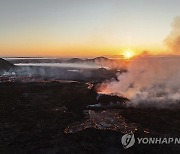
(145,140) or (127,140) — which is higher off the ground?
(127,140)

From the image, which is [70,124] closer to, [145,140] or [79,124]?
[79,124]

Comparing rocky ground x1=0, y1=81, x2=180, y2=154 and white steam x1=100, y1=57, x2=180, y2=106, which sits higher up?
white steam x1=100, y1=57, x2=180, y2=106

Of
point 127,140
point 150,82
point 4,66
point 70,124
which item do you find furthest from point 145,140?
point 4,66

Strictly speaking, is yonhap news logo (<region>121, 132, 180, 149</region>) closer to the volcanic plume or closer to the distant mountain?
the volcanic plume

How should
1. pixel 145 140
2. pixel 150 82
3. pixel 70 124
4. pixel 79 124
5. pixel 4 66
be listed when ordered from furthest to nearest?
pixel 4 66
pixel 150 82
pixel 70 124
pixel 79 124
pixel 145 140

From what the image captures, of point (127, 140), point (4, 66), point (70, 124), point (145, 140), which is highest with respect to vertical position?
point (4, 66)

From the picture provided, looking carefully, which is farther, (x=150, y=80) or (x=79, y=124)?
(x=150, y=80)

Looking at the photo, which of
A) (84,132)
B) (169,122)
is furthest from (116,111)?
(84,132)

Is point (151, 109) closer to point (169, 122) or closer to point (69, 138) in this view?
→ point (169, 122)

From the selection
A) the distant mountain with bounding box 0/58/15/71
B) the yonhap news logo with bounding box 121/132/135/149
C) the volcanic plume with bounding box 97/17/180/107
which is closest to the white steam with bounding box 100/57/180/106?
the volcanic plume with bounding box 97/17/180/107
